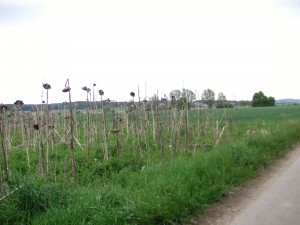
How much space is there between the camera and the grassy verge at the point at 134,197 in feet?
13.7

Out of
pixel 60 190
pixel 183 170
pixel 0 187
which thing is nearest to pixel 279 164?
pixel 183 170

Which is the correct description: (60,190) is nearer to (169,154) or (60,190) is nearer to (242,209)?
(242,209)

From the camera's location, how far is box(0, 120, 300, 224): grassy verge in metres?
4.17

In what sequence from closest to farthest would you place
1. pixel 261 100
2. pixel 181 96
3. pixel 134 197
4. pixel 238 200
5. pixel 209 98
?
pixel 134 197
pixel 238 200
pixel 181 96
pixel 209 98
pixel 261 100

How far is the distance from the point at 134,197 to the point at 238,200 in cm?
178

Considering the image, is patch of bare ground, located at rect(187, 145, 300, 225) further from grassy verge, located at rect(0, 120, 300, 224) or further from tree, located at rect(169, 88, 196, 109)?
tree, located at rect(169, 88, 196, 109)

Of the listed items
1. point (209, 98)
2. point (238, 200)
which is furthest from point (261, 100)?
point (238, 200)

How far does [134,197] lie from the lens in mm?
4652

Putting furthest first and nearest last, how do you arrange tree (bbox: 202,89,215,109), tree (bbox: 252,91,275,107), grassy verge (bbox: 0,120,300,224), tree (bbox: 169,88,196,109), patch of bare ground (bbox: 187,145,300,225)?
tree (bbox: 252,91,275,107)
tree (bbox: 202,89,215,109)
tree (bbox: 169,88,196,109)
patch of bare ground (bbox: 187,145,300,225)
grassy verge (bbox: 0,120,300,224)

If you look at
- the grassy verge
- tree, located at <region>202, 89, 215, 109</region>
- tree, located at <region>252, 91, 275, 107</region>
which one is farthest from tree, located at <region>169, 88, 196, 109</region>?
tree, located at <region>252, 91, 275, 107</region>

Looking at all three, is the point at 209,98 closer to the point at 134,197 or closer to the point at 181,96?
the point at 181,96

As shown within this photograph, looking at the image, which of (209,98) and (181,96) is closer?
(181,96)

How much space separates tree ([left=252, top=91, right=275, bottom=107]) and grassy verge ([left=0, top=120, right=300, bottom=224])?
244ft

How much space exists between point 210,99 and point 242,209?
9953 millimetres
